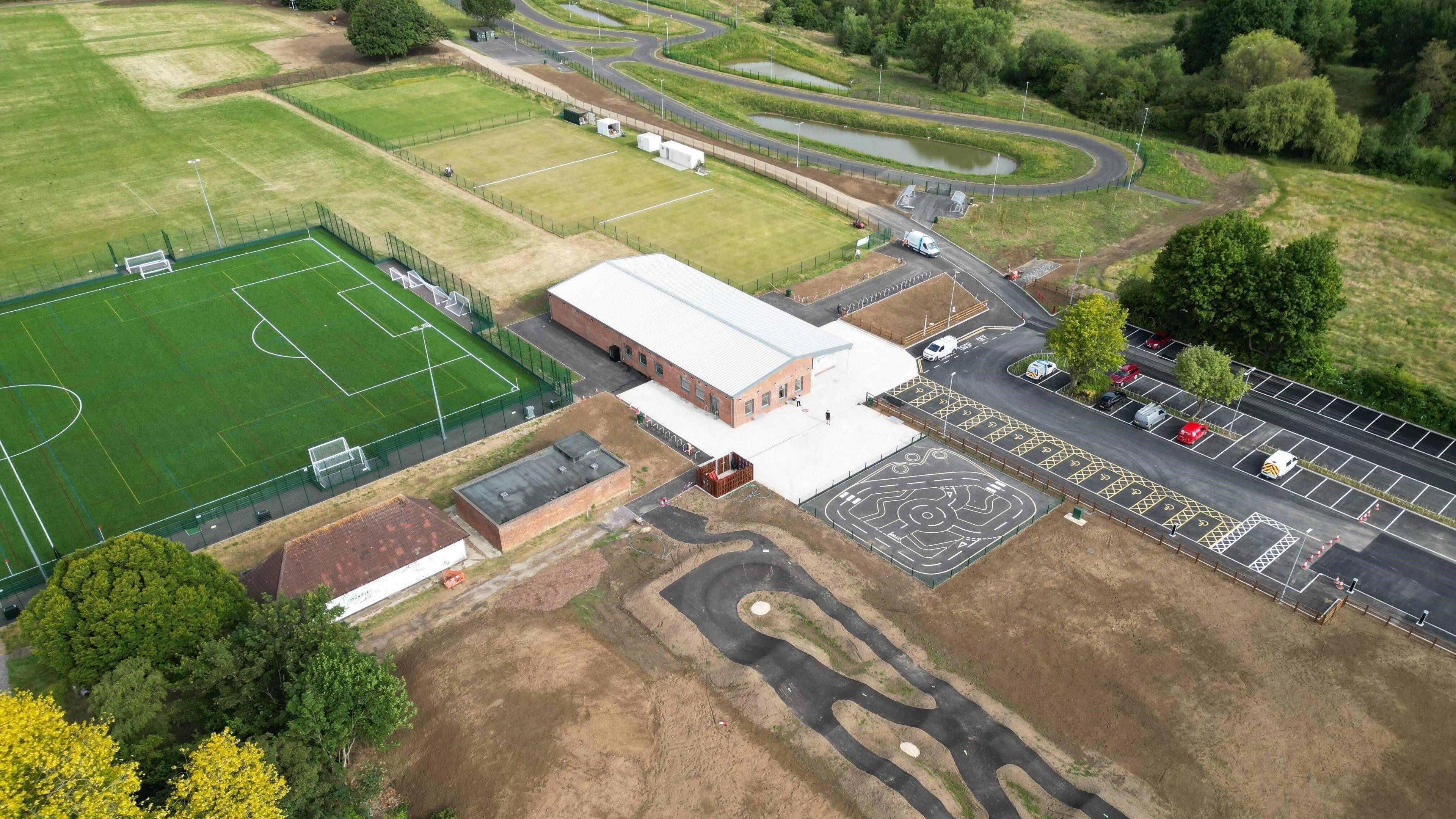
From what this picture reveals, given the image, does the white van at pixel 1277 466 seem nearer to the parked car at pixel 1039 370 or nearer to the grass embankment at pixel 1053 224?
the parked car at pixel 1039 370

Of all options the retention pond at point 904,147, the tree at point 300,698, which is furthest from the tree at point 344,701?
the retention pond at point 904,147

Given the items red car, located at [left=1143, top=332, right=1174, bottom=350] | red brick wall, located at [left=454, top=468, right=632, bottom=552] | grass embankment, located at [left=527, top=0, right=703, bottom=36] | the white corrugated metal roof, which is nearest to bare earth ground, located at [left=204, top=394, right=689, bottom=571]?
red brick wall, located at [left=454, top=468, right=632, bottom=552]

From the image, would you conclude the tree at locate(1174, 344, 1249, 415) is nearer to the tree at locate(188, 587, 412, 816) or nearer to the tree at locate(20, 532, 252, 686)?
the tree at locate(188, 587, 412, 816)

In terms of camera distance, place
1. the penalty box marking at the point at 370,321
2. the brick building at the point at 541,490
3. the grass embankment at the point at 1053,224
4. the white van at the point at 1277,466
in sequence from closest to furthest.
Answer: the brick building at the point at 541,490 < the white van at the point at 1277,466 < the penalty box marking at the point at 370,321 < the grass embankment at the point at 1053,224

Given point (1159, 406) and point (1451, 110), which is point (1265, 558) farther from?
point (1451, 110)

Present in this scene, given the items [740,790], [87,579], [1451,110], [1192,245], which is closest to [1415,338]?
[1192,245]

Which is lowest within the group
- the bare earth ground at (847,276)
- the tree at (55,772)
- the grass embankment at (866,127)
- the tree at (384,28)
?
the bare earth ground at (847,276)
